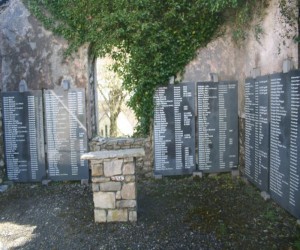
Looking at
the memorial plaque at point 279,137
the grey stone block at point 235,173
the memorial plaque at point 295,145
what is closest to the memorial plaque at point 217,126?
the grey stone block at point 235,173

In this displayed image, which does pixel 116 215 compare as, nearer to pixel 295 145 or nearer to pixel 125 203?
pixel 125 203

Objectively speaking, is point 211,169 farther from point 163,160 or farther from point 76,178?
point 76,178

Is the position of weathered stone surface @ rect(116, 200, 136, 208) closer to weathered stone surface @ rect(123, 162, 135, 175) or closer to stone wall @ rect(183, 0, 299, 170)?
weathered stone surface @ rect(123, 162, 135, 175)

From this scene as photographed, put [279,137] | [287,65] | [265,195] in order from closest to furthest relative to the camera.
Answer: [287,65] < [279,137] < [265,195]

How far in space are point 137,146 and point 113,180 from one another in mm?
2315

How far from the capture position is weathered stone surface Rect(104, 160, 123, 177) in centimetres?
459

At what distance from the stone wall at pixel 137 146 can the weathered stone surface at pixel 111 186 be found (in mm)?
2256

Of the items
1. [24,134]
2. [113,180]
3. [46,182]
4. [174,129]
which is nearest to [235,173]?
[174,129]

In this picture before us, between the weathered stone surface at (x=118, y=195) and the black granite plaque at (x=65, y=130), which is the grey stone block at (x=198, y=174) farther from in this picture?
the weathered stone surface at (x=118, y=195)

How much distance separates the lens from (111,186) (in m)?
4.61

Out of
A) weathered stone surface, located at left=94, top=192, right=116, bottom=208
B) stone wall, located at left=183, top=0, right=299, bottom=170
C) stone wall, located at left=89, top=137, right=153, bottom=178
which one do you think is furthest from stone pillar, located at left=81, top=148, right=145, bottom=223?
stone wall, located at left=183, top=0, right=299, bottom=170

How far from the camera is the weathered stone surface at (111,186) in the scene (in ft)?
15.1

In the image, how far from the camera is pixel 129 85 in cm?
665

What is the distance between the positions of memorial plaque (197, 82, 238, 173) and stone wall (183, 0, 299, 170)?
17 centimetres
